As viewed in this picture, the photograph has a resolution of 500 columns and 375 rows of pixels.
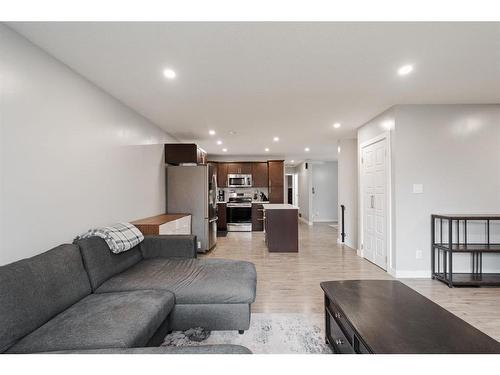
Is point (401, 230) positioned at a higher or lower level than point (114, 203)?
lower

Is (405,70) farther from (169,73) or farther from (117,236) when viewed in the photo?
(117,236)

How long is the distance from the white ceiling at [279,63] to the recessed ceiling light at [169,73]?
6cm

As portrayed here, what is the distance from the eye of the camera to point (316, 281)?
3285mm

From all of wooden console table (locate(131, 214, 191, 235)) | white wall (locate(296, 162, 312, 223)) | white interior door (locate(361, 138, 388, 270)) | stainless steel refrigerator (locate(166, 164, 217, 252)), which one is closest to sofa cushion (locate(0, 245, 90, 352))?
wooden console table (locate(131, 214, 191, 235))

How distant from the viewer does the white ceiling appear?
1.75 metres

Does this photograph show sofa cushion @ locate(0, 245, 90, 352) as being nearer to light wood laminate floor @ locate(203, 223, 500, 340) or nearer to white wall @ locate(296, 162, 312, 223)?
light wood laminate floor @ locate(203, 223, 500, 340)

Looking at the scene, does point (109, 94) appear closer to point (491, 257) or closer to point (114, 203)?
point (114, 203)

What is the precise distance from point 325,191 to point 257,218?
336 cm
